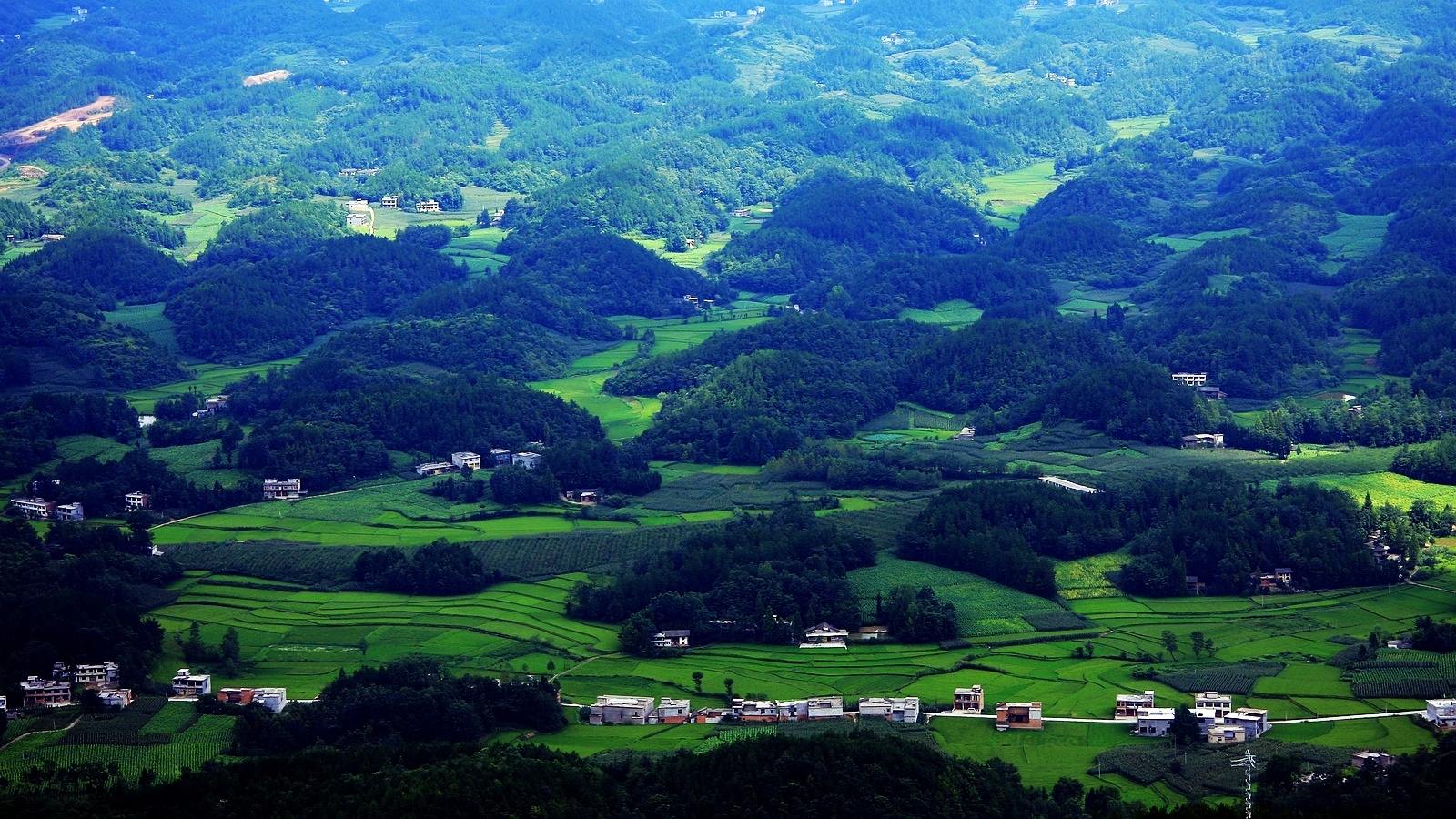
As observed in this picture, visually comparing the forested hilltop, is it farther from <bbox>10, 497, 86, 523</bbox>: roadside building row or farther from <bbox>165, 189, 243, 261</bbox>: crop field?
<bbox>165, 189, 243, 261</bbox>: crop field

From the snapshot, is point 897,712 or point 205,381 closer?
point 897,712

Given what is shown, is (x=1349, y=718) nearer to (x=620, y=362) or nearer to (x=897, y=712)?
(x=897, y=712)

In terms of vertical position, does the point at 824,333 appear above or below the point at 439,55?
below

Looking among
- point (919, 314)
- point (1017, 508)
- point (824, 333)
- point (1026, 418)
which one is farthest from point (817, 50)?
point (1017, 508)

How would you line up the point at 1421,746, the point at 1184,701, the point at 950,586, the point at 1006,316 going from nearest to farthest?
the point at 1421,746 < the point at 1184,701 < the point at 950,586 < the point at 1006,316

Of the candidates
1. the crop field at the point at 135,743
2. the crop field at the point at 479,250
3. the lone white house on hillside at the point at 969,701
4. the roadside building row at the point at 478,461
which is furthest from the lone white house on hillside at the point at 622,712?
the crop field at the point at 479,250

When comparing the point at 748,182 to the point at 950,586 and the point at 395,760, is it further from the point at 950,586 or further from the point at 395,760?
the point at 395,760

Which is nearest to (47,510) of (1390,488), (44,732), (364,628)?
(364,628)
